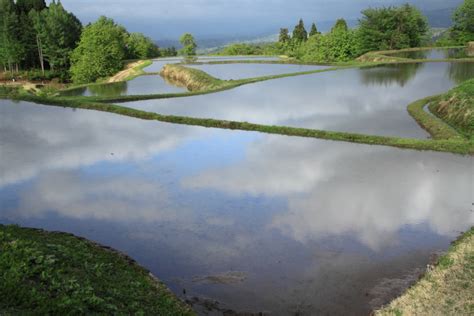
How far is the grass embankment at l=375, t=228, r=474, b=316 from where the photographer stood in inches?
260

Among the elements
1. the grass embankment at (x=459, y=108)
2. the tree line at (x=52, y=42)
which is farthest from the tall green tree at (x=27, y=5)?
the grass embankment at (x=459, y=108)

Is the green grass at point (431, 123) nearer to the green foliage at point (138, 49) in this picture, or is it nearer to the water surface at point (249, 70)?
the water surface at point (249, 70)

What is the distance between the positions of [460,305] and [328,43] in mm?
45904

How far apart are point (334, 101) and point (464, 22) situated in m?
38.9

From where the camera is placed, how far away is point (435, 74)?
30.9 metres

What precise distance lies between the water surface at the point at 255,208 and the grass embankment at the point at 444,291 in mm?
459

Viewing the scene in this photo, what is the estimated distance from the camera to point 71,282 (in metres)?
6.44

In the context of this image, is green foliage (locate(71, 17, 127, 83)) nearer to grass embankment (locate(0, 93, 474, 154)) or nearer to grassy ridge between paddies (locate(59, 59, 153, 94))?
grassy ridge between paddies (locate(59, 59, 153, 94))

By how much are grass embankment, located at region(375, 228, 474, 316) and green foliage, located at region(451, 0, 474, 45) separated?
170 feet

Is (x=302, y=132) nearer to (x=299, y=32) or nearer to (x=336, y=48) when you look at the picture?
Answer: (x=336, y=48)

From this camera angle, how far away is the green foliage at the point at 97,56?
47044 millimetres

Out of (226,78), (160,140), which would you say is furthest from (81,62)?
(160,140)

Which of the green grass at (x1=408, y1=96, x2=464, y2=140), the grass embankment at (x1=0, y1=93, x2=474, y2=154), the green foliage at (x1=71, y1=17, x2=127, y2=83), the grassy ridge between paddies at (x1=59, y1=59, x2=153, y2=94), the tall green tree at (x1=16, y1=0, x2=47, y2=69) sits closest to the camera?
the grass embankment at (x1=0, y1=93, x2=474, y2=154)

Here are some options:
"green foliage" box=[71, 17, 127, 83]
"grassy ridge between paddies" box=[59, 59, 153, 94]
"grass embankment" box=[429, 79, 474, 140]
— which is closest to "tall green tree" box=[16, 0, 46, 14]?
"green foliage" box=[71, 17, 127, 83]
